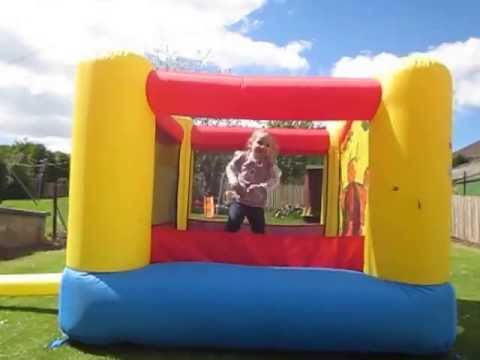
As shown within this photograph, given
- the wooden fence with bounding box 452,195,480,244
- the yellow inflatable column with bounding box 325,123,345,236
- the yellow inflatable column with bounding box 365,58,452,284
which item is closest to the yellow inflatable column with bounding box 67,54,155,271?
the yellow inflatable column with bounding box 365,58,452,284

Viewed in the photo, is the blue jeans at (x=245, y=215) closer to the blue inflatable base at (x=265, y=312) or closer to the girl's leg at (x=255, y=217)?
the girl's leg at (x=255, y=217)

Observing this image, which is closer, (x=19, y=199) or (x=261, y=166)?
(x=261, y=166)

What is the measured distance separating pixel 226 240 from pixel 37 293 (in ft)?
6.00

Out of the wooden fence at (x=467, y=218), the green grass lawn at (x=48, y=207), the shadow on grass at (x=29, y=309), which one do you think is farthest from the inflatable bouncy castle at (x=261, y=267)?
the wooden fence at (x=467, y=218)

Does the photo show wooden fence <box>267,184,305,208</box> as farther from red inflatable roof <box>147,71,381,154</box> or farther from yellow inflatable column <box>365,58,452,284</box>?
yellow inflatable column <box>365,58,452,284</box>

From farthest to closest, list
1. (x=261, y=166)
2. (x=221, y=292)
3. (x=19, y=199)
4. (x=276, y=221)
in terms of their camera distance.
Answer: (x=19, y=199)
(x=276, y=221)
(x=261, y=166)
(x=221, y=292)

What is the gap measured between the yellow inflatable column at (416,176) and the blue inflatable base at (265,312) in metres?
0.16

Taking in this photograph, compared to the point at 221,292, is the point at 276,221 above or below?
above

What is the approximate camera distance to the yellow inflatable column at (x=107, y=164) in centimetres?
346

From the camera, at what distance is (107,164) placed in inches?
136

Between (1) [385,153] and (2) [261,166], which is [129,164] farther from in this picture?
(1) [385,153]

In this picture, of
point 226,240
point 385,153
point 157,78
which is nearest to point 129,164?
point 157,78

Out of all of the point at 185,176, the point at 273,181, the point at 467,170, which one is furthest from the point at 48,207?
the point at 467,170

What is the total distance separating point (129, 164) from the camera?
3504 millimetres
